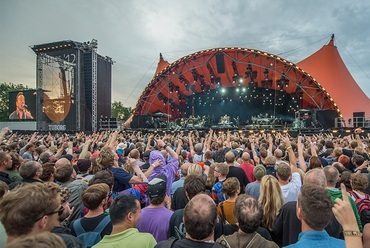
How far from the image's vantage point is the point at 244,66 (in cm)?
2428

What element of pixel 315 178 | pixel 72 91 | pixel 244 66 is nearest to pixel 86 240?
pixel 315 178

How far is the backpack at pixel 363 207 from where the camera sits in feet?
8.13

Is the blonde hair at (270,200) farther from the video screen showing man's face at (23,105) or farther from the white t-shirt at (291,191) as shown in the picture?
the video screen showing man's face at (23,105)

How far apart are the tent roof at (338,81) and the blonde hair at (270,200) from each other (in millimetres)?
23381

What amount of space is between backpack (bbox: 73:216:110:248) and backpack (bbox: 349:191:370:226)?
8.17 ft

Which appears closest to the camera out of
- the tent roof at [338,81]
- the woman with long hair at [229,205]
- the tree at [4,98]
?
the woman with long hair at [229,205]

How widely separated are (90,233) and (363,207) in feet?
8.84

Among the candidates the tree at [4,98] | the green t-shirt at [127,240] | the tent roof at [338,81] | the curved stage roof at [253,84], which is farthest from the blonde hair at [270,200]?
the tree at [4,98]

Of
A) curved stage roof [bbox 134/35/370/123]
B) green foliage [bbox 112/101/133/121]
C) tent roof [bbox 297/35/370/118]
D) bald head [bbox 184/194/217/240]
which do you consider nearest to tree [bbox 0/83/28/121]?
curved stage roof [bbox 134/35/370/123]

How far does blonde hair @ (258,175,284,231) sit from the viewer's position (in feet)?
8.23

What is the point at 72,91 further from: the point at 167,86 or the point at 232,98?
the point at 232,98

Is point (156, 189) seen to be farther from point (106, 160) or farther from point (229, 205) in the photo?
point (106, 160)

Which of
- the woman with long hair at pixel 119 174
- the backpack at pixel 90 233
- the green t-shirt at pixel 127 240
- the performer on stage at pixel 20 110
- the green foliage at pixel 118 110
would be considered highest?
the green foliage at pixel 118 110

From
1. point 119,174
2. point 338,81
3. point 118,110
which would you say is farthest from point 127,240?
point 118,110
